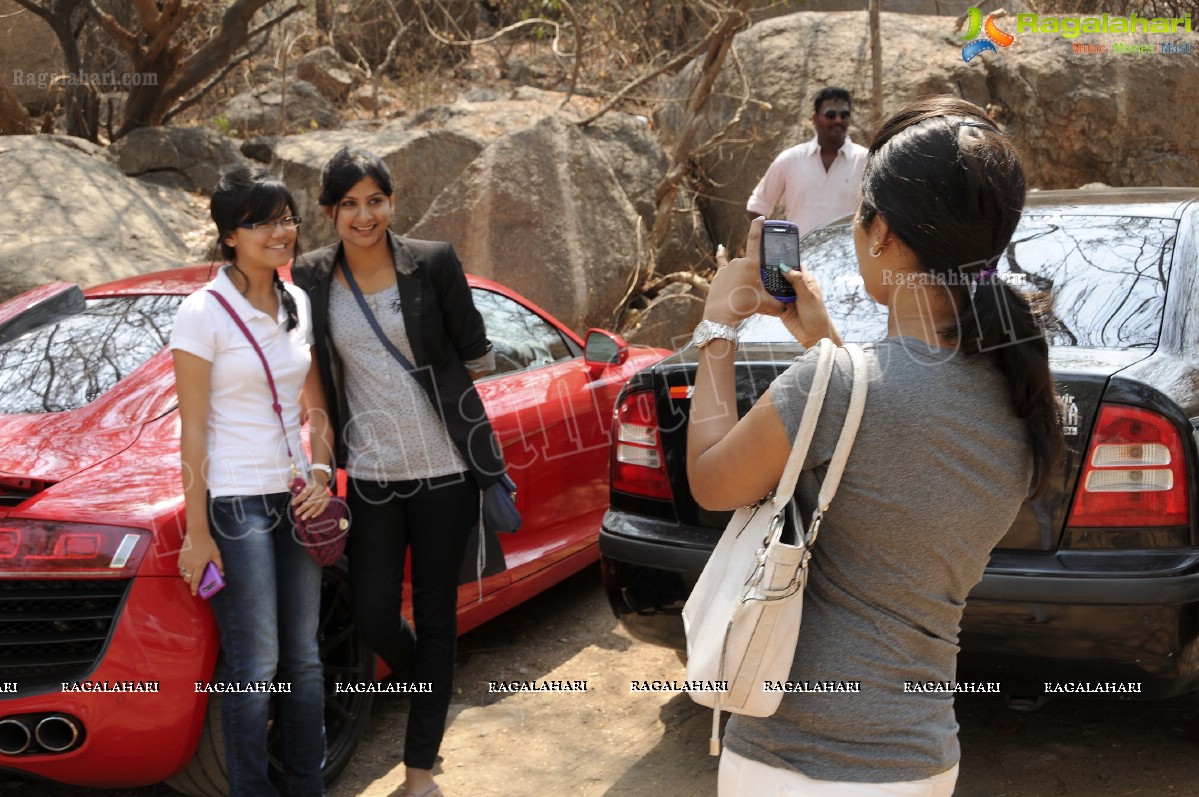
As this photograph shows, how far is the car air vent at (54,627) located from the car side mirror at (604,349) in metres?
2.29

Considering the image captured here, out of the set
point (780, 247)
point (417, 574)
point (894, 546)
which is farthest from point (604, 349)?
point (894, 546)

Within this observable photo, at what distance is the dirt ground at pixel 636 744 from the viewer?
141 inches

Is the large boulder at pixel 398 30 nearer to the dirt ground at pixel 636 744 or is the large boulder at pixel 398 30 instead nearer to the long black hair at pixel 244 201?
the dirt ground at pixel 636 744

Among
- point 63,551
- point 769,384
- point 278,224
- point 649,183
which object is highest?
point 278,224

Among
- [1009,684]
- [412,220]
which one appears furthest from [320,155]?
[1009,684]

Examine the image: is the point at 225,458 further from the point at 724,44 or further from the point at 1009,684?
the point at 724,44

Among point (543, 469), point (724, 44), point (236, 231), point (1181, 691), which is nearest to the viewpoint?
point (1181, 691)

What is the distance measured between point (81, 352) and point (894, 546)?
294 cm

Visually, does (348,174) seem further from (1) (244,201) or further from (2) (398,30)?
(2) (398,30)

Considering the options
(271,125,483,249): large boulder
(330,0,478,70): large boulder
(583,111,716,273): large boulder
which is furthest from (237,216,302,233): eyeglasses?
(330,0,478,70): large boulder

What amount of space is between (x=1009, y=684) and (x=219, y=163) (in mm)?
8406

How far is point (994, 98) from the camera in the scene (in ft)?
33.5

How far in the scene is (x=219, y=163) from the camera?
984 centimetres

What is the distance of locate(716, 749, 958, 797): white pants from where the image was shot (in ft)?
5.31
